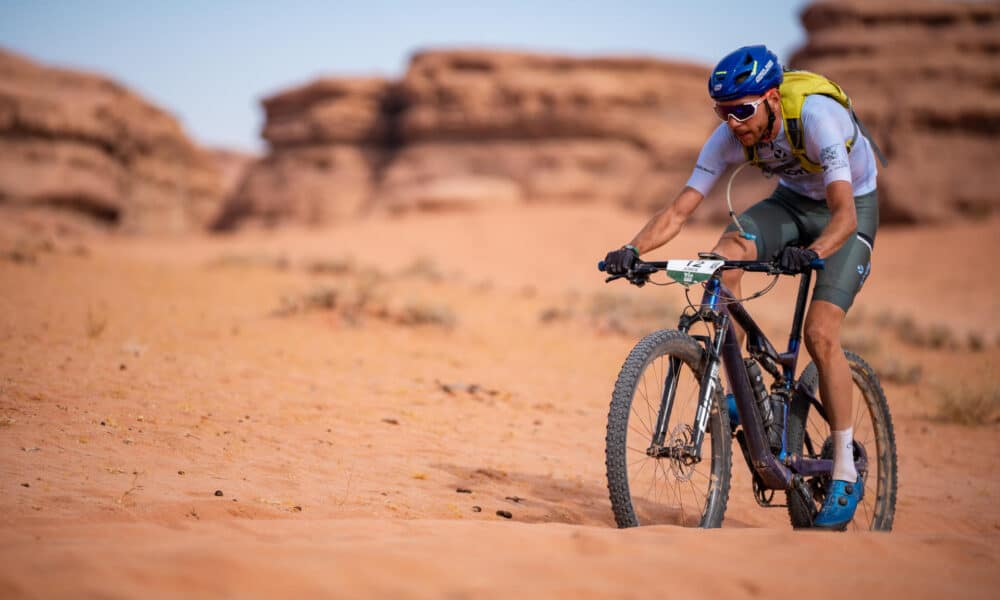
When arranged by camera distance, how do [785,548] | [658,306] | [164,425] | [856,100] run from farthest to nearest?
[856,100] < [658,306] < [164,425] < [785,548]

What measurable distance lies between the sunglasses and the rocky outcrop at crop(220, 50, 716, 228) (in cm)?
3487

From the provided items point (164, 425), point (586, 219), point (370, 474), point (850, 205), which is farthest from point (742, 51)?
point (586, 219)

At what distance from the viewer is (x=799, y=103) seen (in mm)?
4207

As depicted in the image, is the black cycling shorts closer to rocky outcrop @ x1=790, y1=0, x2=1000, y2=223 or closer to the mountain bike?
the mountain bike

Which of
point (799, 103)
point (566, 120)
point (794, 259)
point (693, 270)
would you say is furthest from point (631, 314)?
point (566, 120)

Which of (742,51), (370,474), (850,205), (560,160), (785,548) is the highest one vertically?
(560,160)

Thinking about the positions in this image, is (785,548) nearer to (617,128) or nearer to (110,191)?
(617,128)

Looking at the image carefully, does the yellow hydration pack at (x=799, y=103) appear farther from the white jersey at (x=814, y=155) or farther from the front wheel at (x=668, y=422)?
the front wheel at (x=668, y=422)

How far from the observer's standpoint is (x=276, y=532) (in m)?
3.19

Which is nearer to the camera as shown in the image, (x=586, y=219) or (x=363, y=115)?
(x=586, y=219)

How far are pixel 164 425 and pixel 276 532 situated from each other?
8.06 feet

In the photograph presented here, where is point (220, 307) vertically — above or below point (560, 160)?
below

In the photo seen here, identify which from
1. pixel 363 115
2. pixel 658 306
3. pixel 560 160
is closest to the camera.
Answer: pixel 658 306

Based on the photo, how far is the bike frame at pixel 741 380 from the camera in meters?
3.87
